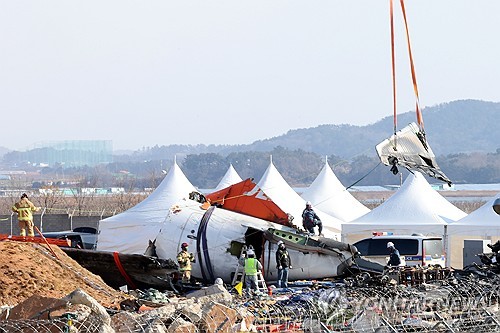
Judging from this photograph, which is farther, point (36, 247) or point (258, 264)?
point (258, 264)

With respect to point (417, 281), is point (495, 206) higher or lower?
higher

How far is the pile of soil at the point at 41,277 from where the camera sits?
811 inches

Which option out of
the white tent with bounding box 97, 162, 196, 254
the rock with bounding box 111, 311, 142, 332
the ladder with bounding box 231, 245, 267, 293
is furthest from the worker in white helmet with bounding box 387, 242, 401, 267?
the rock with bounding box 111, 311, 142, 332

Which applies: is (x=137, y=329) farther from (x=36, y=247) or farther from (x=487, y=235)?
(x=487, y=235)

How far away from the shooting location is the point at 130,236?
3195 cm

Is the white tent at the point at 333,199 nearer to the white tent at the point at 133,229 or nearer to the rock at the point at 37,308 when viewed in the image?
the white tent at the point at 133,229

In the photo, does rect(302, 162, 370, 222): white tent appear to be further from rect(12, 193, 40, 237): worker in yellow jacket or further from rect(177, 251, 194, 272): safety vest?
rect(12, 193, 40, 237): worker in yellow jacket

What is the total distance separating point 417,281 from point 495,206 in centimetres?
307

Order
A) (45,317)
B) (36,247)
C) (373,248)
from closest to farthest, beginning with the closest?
(45,317) → (36,247) → (373,248)

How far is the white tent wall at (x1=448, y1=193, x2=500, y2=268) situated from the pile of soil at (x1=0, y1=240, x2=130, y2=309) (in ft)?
46.9

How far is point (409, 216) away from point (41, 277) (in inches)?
683

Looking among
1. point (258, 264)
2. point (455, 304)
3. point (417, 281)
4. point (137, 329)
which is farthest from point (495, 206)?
point (137, 329)

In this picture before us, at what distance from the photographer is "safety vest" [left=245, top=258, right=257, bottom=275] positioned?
25391 millimetres

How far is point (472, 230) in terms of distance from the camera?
33.6 meters
